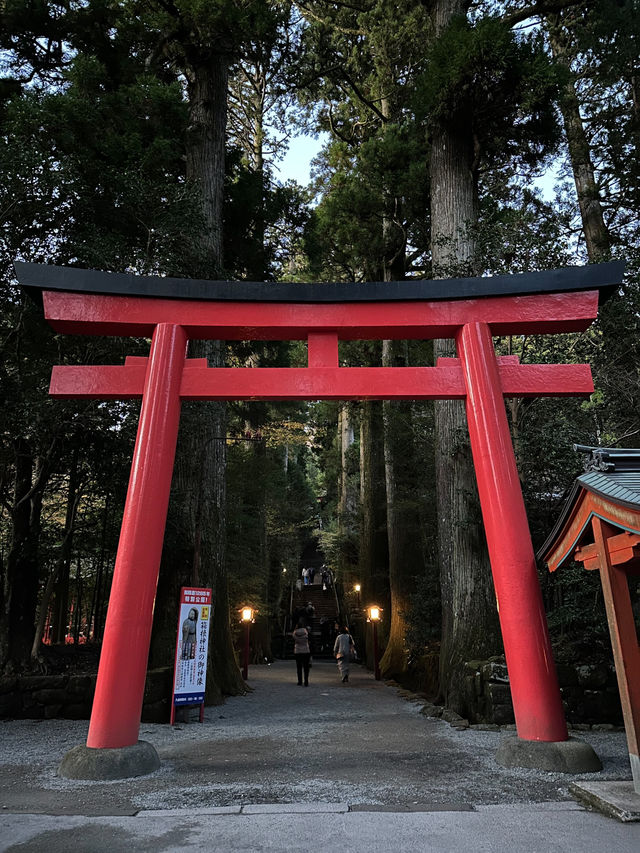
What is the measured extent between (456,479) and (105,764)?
5789mm

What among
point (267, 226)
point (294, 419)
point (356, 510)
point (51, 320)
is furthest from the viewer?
point (356, 510)

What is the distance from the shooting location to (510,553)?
518 centimetres

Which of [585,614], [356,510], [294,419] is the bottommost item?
[585,614]

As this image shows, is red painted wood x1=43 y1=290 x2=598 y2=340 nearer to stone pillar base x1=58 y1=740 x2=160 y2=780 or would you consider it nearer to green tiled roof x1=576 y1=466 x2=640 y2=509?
green tiled roof x1=576 y1=466 x2=640 y2=509

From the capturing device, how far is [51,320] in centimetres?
573

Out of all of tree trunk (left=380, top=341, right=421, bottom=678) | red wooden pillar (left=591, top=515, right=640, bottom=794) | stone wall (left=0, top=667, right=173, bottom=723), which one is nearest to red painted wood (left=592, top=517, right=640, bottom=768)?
red wooden pillar (left=591, top=515, right=640, bottom=794)

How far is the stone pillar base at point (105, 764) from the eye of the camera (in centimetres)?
440

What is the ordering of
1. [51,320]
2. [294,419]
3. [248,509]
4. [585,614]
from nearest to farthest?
[51,320] → [585,614] → [248,509] → [294,419]

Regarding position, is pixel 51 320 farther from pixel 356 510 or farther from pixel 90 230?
pixel 356 510

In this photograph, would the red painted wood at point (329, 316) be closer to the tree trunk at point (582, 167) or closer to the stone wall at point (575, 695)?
the stone wall at point (575, 695)

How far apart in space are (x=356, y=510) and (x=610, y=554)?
20.2m

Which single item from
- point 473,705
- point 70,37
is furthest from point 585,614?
point 70,37

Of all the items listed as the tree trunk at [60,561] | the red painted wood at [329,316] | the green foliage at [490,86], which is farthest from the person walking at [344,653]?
the green foliage at [490,86]

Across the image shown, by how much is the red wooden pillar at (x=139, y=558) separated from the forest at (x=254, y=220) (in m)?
2.20
